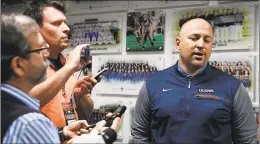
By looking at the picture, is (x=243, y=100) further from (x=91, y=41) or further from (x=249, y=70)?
(x=91, y=41)

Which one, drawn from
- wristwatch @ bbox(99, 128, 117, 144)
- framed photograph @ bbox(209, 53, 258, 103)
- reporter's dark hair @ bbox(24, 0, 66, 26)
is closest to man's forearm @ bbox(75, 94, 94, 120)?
reporter's dark hair @ bbox(24, 0, 66, 26)

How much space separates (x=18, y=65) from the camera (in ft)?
3.28

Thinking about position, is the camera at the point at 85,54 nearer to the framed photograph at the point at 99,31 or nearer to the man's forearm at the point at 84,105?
the man's forearm at the point at 84,105

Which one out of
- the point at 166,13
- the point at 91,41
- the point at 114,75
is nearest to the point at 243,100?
the point at 166,13

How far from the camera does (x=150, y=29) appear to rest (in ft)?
9.41

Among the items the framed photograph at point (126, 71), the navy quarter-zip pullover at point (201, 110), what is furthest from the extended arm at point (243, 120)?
the framed photograph at point (126, 71)

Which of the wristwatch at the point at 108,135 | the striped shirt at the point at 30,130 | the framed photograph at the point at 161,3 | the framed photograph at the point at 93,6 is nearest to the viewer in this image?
the striped shirt at the point at 30,130

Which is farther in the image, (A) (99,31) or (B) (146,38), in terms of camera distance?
(A) (99,31)

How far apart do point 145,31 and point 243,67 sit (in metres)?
0.85

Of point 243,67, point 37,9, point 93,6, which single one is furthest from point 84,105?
point 93,6

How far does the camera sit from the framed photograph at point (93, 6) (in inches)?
119

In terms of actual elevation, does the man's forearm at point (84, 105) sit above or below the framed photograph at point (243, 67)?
below

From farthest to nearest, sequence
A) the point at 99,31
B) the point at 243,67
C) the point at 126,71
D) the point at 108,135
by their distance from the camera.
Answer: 1. the point at 99,31
2. the point at 126,71
3. the point at 243,67
4. the point at 108,135

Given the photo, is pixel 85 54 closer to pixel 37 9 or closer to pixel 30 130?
pixel 37 9
